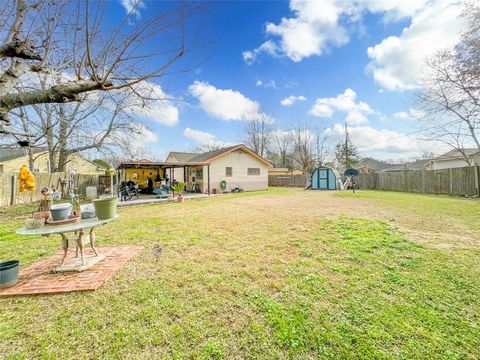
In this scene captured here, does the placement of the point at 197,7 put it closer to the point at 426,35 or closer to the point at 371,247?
the point at 371,247

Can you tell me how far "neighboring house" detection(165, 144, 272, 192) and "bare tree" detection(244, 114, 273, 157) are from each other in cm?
1529

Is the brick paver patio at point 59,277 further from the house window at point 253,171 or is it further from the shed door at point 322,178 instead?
the shed door at point 322,178

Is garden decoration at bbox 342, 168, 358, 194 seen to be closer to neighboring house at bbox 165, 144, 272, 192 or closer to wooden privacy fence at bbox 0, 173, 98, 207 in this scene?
neighboring house at bbox 165, 144, 272, 192

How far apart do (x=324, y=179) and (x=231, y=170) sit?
9222 mm

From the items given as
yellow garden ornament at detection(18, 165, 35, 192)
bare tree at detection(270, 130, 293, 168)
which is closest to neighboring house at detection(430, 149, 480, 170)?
bare tree at detection(270, 130, 293, 168)

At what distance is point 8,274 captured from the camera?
9.44 feet

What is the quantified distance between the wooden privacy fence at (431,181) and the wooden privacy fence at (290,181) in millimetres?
6197

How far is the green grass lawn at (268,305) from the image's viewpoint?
71.6 inches

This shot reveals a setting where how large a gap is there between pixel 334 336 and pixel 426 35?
13354mm

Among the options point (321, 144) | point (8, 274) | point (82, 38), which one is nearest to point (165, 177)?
point (8, 274)

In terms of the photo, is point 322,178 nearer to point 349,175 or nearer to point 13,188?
point 349,175

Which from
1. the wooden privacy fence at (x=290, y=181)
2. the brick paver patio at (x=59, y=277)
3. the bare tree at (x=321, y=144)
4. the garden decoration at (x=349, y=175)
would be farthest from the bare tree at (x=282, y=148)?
the brick paver patio at (x=59, y=277)

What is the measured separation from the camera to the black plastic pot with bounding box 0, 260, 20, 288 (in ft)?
9.30

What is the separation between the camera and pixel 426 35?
30.8 ft
